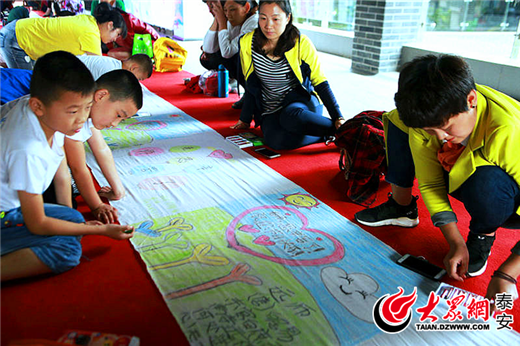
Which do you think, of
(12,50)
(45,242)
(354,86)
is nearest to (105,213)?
(45,242)

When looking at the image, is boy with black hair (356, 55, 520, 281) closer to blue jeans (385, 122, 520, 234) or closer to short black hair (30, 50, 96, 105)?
blue jeans (385, 122, 520, 234)

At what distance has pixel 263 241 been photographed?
157 centimetres

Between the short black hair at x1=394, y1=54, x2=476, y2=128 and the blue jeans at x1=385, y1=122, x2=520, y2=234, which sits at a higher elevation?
the short black hair at x1=394, y1=54, x2=476, y2=128

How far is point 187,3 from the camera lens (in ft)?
22.2

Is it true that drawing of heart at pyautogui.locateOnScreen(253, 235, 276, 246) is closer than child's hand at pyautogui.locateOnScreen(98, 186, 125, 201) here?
Yes

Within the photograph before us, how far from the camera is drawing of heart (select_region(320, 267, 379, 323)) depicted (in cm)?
124

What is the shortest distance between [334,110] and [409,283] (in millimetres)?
1280

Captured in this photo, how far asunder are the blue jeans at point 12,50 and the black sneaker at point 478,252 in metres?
3.11

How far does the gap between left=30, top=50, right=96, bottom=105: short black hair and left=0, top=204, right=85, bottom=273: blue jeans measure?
38 cm

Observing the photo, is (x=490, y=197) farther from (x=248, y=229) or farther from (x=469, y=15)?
(x=469, y=15)

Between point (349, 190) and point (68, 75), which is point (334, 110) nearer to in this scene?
point (349, 190)

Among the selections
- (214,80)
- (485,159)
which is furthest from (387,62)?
(485,159)

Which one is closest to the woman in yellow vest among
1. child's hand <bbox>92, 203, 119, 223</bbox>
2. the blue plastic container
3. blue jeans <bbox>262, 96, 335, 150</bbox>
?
the blue plastic container

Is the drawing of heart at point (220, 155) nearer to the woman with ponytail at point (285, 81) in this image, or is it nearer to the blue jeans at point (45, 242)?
the woman with ponytail at point (285, 81)
